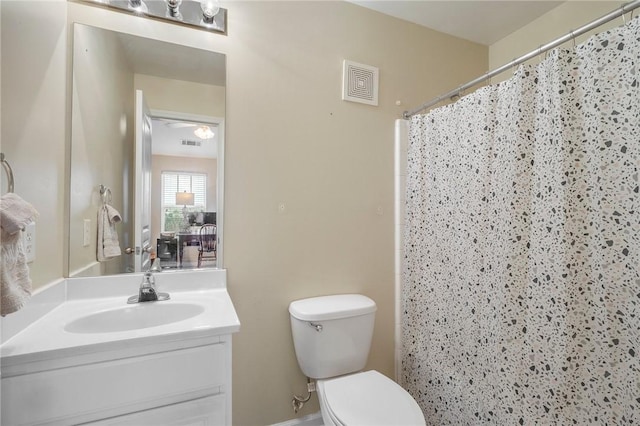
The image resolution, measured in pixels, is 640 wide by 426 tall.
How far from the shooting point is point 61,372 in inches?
31.5

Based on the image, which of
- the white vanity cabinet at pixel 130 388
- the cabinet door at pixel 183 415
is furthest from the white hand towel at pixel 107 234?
the cabinet door at pixel 183 415

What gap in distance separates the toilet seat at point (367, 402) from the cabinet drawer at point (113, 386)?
512 millimetres

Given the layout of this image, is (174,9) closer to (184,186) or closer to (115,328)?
(184,186)

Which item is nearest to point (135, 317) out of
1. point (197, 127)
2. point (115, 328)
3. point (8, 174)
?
point (115, 328)

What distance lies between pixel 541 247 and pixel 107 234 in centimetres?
176

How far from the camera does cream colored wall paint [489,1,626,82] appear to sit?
1557 millimetres

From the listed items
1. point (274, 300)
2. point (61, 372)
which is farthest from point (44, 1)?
point (274, 300)

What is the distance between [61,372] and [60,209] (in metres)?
0.64

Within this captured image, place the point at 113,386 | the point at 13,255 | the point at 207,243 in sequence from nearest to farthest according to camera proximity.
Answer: the point at 13,255 → the point at 113,386 → the point at 207,243

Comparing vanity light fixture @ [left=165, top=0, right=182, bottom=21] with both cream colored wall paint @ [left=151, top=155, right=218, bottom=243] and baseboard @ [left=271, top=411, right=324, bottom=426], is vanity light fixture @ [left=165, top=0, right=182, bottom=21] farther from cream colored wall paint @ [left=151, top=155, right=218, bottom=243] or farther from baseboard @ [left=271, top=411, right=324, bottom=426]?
baseboard @ [left=271, top=411, right=324, bottom=426]

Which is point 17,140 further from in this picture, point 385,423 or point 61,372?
point 385,423

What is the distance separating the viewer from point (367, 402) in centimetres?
122

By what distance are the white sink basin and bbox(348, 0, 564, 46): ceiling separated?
1.88 m

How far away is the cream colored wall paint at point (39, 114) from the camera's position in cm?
84
